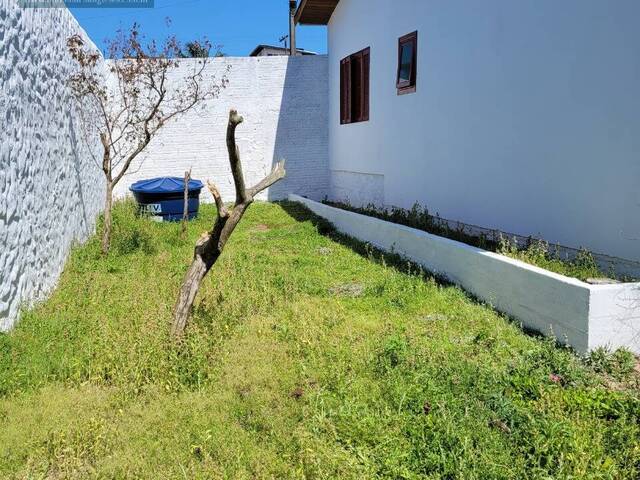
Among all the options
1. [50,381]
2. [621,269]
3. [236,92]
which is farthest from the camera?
[236,92]

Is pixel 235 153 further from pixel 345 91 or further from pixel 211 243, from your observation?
pixel 345 91

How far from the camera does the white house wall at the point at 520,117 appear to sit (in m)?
4.79

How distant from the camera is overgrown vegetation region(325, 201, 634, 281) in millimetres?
4902

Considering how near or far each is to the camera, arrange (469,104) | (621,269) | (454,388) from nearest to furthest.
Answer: (454,388), (621,269), (469,104)

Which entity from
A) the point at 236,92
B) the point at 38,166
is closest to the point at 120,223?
the point at 38,166

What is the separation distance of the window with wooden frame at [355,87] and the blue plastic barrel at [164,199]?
3603mm

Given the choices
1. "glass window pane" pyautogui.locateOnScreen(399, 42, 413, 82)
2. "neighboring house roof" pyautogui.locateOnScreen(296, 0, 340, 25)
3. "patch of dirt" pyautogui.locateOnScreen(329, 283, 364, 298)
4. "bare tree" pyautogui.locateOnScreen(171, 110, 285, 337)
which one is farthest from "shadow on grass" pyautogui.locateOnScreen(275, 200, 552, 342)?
"neighboring house roof" pyautogui.locateOnScreen(296, 0, 340, 25)

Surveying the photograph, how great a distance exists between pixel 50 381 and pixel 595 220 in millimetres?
4743

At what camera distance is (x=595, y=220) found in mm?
5066

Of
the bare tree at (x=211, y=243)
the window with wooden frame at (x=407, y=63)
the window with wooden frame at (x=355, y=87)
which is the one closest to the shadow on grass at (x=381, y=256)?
the window with wooden frame at (x=355, y=87)

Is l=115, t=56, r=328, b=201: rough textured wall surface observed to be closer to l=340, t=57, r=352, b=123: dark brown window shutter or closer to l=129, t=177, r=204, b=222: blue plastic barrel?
l=340, t=57, r=352, b=123: dark brown window shutter

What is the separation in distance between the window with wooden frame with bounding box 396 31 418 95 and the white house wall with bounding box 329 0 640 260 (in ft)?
0.48

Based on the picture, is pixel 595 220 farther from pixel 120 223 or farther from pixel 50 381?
pixel 120 223

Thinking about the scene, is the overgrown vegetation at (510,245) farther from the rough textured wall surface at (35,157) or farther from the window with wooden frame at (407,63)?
the rough textured wall surface at (35,157)
